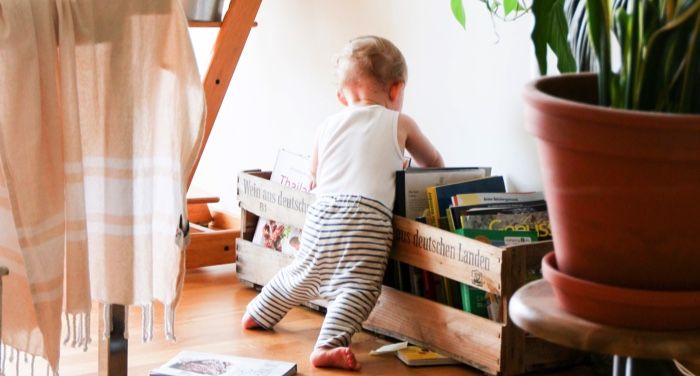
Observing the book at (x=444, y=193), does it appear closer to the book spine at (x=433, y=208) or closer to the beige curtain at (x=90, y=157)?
the book spine at (x=433, y=208)

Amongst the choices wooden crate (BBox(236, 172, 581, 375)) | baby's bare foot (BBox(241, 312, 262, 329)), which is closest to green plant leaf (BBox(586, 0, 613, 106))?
wooden crate (BBox(236, 172, 581, 375))

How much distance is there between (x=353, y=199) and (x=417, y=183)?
148 mm

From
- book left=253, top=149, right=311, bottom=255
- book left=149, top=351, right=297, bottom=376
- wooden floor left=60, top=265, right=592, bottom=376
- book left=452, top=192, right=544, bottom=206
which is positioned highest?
book left=452, top=192, right=544, bottom=206

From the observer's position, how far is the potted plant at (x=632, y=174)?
2.51 feet

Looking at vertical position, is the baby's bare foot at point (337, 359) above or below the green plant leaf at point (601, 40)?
below

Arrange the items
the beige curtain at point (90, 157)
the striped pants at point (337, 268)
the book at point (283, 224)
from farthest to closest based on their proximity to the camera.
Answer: the book at point (283, 224), the striped pants at point (337, 268), the beige curtain at point (90, 157)

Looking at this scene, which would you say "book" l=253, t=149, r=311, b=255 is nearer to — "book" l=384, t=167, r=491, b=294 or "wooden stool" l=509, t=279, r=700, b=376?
"book" l=384, t=167, r=491, b=294

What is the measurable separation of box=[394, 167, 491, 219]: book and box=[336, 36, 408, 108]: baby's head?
0.23 metres

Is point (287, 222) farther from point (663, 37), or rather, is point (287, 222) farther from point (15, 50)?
point (663, 37)

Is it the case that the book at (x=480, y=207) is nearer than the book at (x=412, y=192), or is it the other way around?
the book at (x=480, y=207)

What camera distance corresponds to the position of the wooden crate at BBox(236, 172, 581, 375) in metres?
2.00

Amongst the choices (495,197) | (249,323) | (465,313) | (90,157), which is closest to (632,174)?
(90,157)

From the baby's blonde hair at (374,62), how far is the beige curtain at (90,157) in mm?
886

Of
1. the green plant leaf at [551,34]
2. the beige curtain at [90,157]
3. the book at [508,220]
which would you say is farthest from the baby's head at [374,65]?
the green plant leaf at [551,34]
